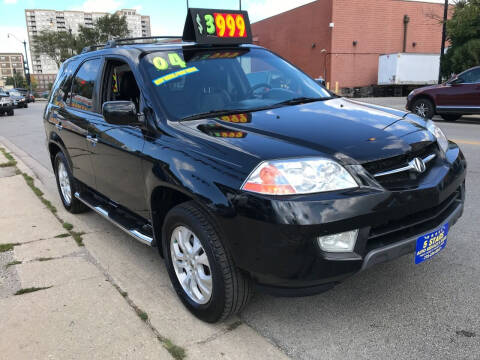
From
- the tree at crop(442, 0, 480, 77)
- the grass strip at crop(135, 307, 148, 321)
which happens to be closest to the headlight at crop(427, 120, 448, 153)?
the grass strip at crop(135, 307, 148, 321)

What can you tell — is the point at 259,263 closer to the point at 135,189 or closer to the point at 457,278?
the point at 135,189

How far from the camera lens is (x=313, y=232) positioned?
2.17 meters

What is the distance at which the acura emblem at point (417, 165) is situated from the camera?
250cm

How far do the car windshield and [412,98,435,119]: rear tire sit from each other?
1023 cm

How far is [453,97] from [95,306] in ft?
39.9

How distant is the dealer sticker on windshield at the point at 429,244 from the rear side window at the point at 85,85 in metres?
3.01

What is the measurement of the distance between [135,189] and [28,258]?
55.4 inches

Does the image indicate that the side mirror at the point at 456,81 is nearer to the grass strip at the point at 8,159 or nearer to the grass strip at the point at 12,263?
the grass strip at the point at 8,159

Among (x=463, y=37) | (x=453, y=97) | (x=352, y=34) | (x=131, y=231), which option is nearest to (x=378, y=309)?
(x=131, y=231)

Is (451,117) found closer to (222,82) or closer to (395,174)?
(222,82)

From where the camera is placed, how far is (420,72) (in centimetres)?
3300

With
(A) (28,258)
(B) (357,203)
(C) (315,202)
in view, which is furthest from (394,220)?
(A) (28,258)

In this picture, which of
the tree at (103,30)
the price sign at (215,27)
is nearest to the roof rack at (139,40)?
the price sign at (215,27)

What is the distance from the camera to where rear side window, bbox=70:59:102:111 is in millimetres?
4074
